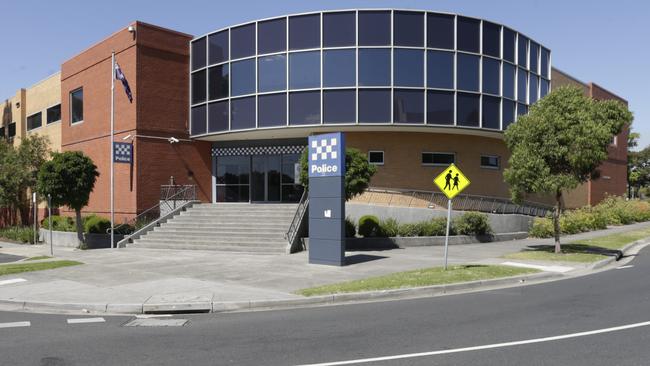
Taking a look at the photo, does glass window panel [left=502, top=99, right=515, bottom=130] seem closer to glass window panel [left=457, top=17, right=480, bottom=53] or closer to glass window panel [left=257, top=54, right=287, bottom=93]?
glass window panel [left=457, top=17, right=480, bottom=53]

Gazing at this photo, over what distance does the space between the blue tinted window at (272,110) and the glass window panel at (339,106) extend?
6.60 feet

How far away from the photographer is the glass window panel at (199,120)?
27.0 metres

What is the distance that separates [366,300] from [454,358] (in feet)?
14.8

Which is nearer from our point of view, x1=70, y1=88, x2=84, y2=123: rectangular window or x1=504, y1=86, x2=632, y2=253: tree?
x1=504, y1=86, x2=632, y2=253: tree

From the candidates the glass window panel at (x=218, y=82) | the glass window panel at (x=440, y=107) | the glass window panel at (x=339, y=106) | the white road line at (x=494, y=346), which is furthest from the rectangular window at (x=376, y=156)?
the white road line at (x=494, y=346)

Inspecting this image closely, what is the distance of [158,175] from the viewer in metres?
26.5

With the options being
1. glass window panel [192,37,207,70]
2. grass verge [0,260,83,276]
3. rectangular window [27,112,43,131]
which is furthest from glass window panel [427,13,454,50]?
rectangular window [27,112,43,131]

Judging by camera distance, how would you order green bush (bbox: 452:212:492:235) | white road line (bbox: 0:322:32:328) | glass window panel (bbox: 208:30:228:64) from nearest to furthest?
white road line (bbox: 0:322:32:328), green bush (bbox: 452:212:492:235), glass window panel (bbox: 208:30:228:64)

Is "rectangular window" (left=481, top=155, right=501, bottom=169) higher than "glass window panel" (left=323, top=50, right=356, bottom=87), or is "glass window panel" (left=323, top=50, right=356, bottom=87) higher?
"glass window panel" (left=323, top=50, right=356, bottom=87)

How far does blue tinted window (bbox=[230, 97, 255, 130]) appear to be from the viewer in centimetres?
2491

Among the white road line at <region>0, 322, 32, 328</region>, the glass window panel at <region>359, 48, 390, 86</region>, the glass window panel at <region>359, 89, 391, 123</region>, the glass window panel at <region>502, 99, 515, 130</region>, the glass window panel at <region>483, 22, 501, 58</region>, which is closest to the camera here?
the white road line at <region>0, 322, 32, 328</region>

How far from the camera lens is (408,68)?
23.5m

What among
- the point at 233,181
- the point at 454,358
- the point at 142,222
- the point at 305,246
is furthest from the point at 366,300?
the point at 233,181

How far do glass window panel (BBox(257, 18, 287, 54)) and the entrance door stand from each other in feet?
19.7
